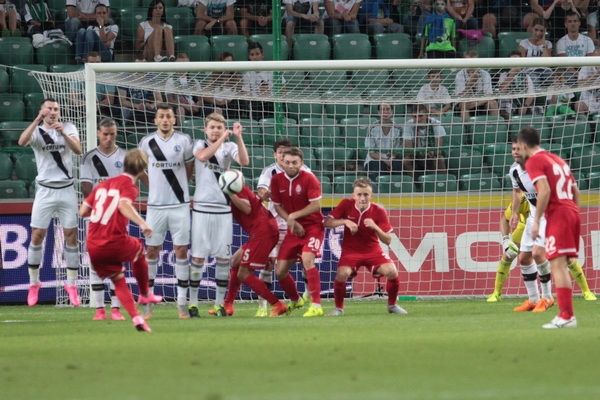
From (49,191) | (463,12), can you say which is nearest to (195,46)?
(463,12)

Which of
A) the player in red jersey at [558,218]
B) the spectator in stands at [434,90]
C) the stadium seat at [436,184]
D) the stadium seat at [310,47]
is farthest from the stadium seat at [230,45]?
the player in red jersey at [558,218]

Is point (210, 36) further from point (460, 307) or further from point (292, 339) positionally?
point (292, 339)

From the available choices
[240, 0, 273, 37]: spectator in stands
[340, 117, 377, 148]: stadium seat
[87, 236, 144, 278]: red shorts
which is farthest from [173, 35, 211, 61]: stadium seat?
[87, 236, 144, 278]: red shorts

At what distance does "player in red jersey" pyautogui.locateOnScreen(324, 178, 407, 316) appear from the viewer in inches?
453

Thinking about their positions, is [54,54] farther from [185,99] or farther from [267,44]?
[267,44]

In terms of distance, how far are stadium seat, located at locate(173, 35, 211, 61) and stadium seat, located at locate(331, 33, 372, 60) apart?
6.90 ft


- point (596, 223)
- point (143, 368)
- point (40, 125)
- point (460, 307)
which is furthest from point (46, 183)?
point (596, 223)

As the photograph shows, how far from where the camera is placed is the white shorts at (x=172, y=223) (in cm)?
1144

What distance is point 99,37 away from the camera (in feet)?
56.8

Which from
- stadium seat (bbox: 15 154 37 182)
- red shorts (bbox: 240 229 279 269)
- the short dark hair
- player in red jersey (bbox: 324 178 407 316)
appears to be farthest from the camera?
stadium seat (bbox: 15 154 37 182)

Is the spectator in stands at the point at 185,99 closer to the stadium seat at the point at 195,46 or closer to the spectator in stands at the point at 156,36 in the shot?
the spectator in stands at the point at 156,36

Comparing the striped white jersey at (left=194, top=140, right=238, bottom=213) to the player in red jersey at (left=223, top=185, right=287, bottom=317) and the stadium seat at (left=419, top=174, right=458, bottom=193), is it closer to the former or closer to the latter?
the player in red jersey at (left=223, top=185, right=287, bottom=317)

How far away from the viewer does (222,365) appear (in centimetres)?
668

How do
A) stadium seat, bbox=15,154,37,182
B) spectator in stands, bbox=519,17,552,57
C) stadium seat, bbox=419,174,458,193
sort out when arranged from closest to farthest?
stadium seat, bbox=419,174,458,193
stadium seat, bbox=15,154,37,182
spectator in stands, bbox=519,17,552,57
